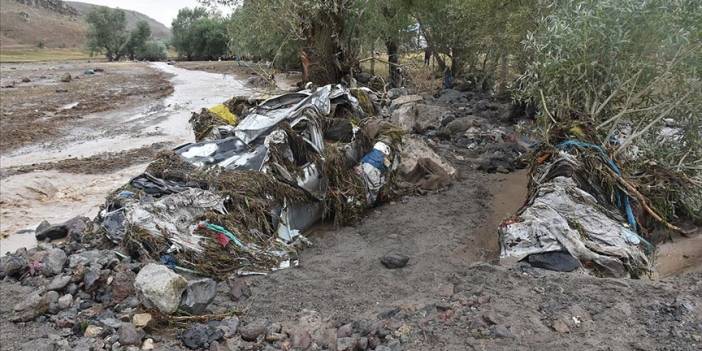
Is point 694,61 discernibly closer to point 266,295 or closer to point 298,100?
point 298,100

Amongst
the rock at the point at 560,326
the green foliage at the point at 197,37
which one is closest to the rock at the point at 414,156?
the rock at the point at 560,326

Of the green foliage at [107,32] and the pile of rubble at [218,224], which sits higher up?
the green foliage at [107,32]

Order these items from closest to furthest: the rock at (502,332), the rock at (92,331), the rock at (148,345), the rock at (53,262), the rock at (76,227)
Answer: the rock at (502,332) < the rock at (148,345) < the rock at (92,331) < the rock at (53,262) < the rock at (76,227)

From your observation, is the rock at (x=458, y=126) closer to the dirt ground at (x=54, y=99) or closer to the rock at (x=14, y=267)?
the rock at (x=14, y=267)

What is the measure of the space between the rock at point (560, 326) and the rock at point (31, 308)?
4.04 metres

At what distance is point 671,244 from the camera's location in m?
6.49

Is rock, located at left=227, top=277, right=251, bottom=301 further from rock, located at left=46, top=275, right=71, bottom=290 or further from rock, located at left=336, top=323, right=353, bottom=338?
rock, located at left=46, top=275, right=71, bottom=290

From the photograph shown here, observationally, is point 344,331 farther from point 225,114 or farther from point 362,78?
point 362,78

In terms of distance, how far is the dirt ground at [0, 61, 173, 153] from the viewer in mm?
15148

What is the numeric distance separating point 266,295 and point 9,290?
7.73ft

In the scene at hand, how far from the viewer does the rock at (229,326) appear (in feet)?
13.3

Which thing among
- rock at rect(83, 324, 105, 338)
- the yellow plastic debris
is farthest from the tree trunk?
rock at rect(83, 324, 105, 338)

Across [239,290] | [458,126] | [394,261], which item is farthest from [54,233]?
[458,126]

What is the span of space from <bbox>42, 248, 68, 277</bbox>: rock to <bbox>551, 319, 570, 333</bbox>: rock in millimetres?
4449
